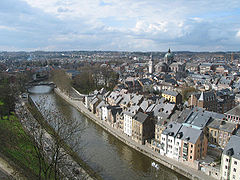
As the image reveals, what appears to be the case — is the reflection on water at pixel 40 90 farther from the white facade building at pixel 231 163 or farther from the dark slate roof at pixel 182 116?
the white facade building at pixel 231 163

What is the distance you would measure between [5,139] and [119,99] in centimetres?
2465

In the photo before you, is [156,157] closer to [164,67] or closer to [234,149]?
[234,149]

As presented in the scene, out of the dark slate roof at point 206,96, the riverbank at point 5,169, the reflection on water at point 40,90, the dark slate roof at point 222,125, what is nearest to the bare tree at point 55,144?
the riverbank at point 5,169

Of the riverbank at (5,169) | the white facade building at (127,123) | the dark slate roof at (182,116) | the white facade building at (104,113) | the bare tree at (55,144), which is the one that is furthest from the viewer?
the white facade building at (104,113)

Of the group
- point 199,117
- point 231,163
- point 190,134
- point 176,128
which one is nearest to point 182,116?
point 199,117

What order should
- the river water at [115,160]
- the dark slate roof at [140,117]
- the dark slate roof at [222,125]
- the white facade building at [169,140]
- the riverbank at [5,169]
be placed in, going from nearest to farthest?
the riverbank at [5,169], the river water at [115,160], the white facade building at [169,140], the dark slate roof at [222,125], the dark slate roof at [140,117]

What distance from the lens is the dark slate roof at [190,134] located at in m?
24.0

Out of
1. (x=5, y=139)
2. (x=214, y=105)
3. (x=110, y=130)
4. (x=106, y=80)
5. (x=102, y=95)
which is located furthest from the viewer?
(x=106, y=80)

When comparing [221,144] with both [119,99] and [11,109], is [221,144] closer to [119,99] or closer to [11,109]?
[119,99]

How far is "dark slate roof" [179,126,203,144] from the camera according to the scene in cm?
2403

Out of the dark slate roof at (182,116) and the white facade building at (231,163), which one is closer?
the white facade building at (231,163)

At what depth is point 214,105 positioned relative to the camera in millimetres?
43062

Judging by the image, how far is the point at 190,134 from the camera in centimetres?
2477

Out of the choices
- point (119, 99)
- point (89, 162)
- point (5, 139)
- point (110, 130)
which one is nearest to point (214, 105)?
point (119, 99)
